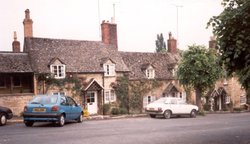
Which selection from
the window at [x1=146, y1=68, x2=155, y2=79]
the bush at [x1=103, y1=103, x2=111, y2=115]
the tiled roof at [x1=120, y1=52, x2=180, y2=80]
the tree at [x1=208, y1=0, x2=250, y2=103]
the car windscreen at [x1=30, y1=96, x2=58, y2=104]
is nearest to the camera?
the tree at [x1=208, y1=0, x2=250, y2=103]

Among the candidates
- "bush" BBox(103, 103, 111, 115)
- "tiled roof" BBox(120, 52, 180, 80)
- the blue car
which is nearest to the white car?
"bush" BBox(103, 103, 111, 115)

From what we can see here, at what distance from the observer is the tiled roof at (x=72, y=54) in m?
30.8

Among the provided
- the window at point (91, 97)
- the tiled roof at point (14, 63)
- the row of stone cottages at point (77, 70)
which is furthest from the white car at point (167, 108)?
the tiled roof at point (14, 63)

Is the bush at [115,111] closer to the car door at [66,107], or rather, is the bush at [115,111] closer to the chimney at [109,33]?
the chimney at [109,33]

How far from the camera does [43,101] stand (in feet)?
58.5

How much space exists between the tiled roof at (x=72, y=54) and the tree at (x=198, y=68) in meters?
6.18

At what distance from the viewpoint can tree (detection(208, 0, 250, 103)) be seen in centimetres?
1062

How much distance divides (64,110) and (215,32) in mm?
9955

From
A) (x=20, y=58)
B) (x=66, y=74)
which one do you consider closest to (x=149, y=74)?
(x=66, y=74)

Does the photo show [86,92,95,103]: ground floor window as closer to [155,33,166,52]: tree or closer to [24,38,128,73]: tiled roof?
[24,38,128,73]: tiled roof

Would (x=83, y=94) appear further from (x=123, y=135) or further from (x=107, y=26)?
(x=123, y=135)

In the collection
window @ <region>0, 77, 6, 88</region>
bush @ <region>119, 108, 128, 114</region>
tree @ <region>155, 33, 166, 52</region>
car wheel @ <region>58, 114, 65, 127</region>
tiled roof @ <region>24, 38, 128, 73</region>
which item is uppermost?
tree @ <region>155, 33, 166, 52</region>

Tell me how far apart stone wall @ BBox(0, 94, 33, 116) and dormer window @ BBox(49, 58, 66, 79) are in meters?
3.16

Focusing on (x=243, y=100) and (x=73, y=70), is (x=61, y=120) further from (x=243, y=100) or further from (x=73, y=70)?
(x=243, y=100)
